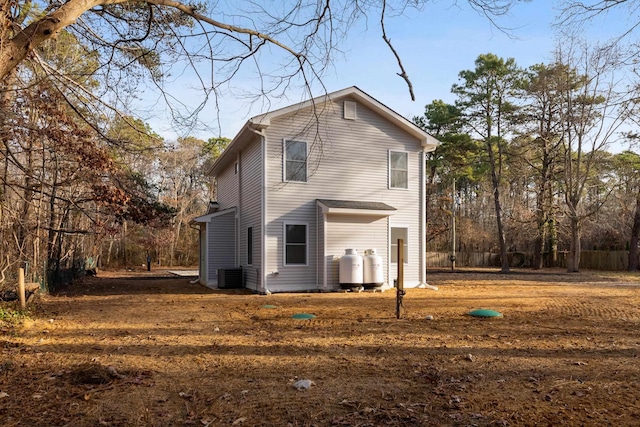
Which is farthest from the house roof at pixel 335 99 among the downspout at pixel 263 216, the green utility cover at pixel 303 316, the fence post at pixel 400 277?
the green utility cover at pixel 303 316

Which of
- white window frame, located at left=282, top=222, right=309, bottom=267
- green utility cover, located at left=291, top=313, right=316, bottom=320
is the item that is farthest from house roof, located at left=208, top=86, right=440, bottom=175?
green utility cover, located at left=291, top=313, right=316, bottom=320

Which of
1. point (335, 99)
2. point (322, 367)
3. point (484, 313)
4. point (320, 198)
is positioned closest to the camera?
point (322, 367)

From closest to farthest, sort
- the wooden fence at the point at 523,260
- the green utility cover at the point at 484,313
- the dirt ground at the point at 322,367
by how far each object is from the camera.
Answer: the dirt ground at the point at 322,367 → the green utility cover at the point at 484,313 → the wooden fence at the point at 523,260

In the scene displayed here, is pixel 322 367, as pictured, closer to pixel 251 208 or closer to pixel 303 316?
pixel 303 316

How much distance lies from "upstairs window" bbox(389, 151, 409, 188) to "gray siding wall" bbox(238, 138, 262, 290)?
4345 millimetres

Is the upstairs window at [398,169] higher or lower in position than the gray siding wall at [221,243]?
higher

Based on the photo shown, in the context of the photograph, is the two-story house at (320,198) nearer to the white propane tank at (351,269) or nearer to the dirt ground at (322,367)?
the white propane tank at (351,269)

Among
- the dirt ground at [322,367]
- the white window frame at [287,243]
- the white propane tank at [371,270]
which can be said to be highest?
the white window frame at [287,243]

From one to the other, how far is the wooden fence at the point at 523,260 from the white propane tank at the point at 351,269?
18460 mm

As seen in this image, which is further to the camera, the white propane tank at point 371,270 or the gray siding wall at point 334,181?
the white propane tank at point 371,270

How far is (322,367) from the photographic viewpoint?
5.29 meters

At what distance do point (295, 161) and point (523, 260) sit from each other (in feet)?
77.8

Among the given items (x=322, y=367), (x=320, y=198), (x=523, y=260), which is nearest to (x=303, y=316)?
(x=322, y=367)

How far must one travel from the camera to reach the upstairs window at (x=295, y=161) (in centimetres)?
1348
